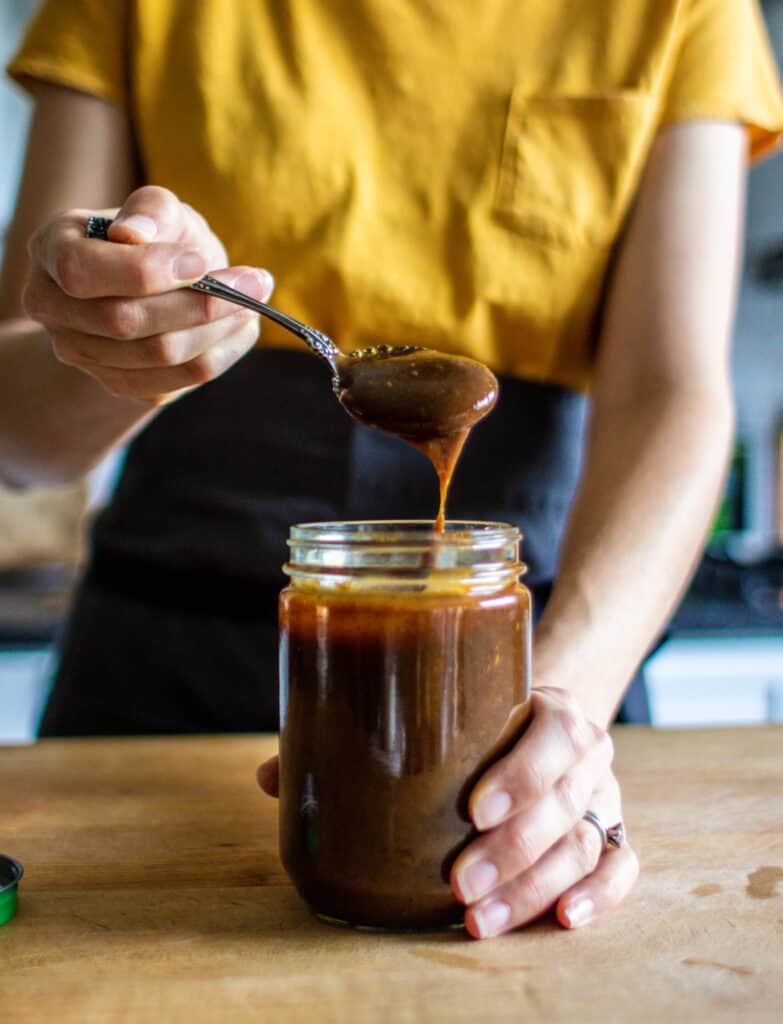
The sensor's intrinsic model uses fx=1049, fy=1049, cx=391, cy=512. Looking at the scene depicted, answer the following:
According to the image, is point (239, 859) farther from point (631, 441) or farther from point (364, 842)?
point (631, 441)

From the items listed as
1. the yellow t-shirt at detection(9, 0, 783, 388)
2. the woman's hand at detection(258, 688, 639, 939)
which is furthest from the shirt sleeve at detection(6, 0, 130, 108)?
the woman's hand at detection(258, 688, 639, 939)

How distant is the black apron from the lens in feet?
3.89

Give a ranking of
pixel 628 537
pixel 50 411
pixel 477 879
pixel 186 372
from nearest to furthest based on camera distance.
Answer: pixel 477 879 < pixel 186 372 < pixel 628 537 < pixel 50 411

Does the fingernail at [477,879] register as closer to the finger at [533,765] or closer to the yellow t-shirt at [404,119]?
the finger at [533,765]

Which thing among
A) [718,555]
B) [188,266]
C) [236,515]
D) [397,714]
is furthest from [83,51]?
[718,555]

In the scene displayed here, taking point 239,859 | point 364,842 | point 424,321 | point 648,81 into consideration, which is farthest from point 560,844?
point 648,81

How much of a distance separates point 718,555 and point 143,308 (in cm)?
236

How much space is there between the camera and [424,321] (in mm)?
1203

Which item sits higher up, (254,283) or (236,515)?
(254,283)

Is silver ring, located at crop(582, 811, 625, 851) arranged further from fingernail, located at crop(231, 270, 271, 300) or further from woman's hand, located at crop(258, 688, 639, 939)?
fingernail, located at crop(231, 270, 271, 300)

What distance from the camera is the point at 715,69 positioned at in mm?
1197

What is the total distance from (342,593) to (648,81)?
83 cm

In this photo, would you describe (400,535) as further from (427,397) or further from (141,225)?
(141,225)

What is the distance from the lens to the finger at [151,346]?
0.78m
